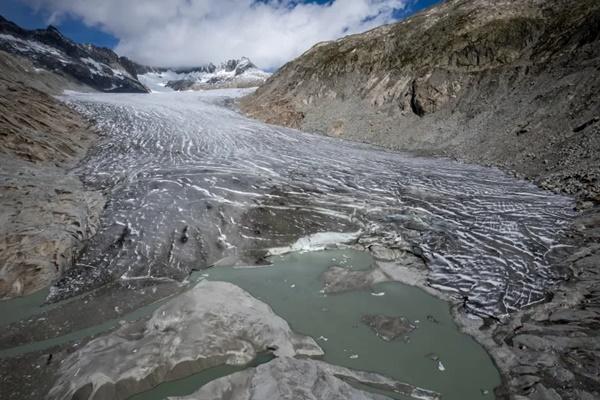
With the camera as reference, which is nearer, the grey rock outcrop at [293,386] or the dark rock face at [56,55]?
the grey rock outcrop at [293,386]

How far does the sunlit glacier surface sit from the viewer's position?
6469 millimetres

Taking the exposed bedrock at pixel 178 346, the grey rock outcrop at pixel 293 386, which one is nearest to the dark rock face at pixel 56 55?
the exposed bedrock at pixel 178 346

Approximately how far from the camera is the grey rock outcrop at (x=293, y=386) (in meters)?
3.55

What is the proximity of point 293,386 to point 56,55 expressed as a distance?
378 feet

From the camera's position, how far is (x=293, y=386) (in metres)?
3.62

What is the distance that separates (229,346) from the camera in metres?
4.46

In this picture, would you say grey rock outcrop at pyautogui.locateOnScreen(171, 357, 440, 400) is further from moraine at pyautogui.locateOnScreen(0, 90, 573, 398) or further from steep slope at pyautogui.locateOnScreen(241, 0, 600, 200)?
steep slope at pyautogui.locateOnScreen(241, 0, 600, 200)

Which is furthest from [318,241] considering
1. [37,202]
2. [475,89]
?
[475,89]

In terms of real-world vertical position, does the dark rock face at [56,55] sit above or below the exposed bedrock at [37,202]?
above

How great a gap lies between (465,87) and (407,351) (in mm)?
17435

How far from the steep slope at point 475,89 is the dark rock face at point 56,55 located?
78.6 m

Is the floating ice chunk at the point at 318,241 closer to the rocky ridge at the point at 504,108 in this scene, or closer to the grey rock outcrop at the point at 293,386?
the rocky ridge at the point at 504,108

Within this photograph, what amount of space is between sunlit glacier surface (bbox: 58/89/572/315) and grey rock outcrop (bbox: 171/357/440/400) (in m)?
2.36

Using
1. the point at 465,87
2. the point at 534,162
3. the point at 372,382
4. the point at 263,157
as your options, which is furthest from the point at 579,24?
the point at 372,382
